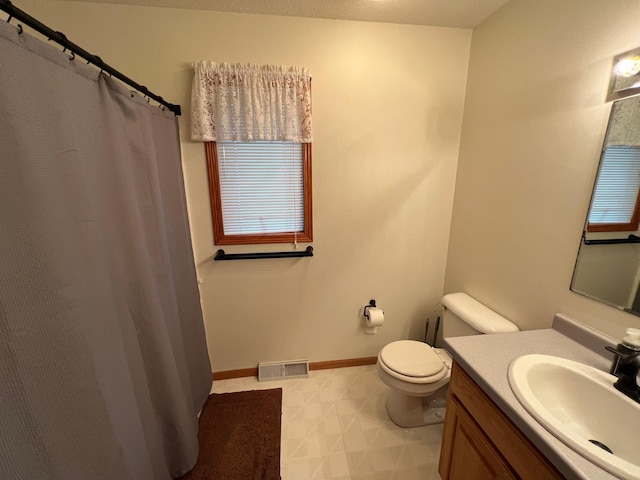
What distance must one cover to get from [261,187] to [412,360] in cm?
146

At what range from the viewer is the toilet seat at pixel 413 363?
1.42 m

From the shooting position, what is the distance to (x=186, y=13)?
1438 mm

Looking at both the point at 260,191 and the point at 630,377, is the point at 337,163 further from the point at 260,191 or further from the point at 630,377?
the point at 630,377

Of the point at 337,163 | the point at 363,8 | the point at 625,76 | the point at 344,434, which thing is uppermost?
the point at 363,8

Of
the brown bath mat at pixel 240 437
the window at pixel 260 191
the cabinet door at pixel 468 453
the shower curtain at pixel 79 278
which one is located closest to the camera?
the shower curtain at pixel 79 278

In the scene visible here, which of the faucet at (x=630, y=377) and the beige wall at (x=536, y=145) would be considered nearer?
the faucet at (x=630, y=377)

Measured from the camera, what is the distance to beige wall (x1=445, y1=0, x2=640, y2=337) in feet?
3.31

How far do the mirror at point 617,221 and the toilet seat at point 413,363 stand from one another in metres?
0.80

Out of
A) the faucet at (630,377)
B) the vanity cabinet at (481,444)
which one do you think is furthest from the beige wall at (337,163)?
the faucet at (630,377)

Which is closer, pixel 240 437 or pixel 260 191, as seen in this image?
pixel 240 437

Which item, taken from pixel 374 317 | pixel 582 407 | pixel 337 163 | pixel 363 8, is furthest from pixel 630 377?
pixel 363 8

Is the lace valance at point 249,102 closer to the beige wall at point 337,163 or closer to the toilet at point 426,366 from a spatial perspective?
the beige wall at point 337,163

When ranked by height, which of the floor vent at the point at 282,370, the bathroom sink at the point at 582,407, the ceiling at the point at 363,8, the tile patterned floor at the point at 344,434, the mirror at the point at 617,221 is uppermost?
the ceiling at the point at 363,8

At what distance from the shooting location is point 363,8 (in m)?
1.43
